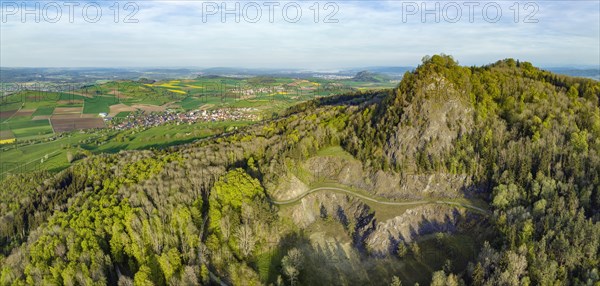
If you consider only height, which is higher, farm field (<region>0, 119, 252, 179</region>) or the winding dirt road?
farm field (<region>0, 119, 252, 179</region>)

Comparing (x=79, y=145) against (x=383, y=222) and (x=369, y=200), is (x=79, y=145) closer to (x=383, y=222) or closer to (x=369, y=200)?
(x=369, y=200)

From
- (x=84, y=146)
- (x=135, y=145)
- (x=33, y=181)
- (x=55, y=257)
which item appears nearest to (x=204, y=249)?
(x=55, y=257)

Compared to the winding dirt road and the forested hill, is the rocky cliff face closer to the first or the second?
the winding dirt road

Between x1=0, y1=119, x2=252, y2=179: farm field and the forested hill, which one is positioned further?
x1=0, y1=119, x2=252, y2=179: farm field

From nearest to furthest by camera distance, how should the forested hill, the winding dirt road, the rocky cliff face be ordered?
the forested hill, the rocky cliff face, the winding dirt road

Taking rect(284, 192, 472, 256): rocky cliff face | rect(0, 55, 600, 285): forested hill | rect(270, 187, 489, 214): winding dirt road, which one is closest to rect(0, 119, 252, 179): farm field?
rect(0, 55, 600, 285): forested hill

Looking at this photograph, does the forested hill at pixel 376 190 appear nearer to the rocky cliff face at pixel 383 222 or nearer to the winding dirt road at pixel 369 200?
the winding dirt road at pixel 369 200

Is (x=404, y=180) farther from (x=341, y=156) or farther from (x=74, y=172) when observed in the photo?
(x=74, y=172)

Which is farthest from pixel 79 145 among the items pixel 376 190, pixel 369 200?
pixel 376 190
